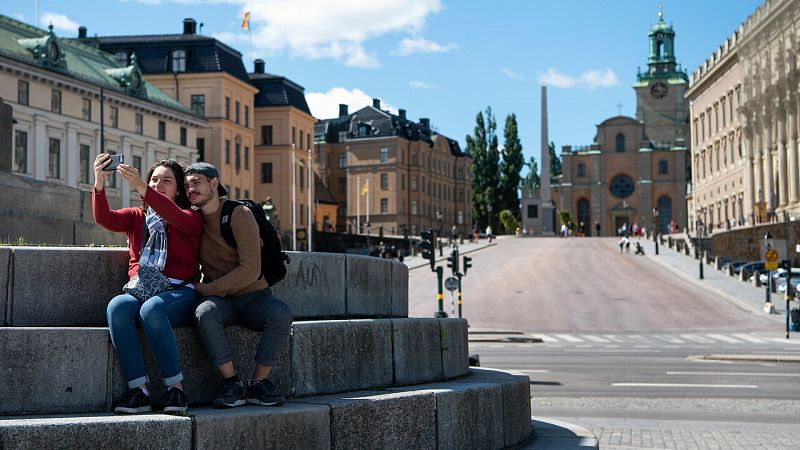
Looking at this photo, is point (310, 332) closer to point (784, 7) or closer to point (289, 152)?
point (784, 7)

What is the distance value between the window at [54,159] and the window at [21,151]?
191 cm

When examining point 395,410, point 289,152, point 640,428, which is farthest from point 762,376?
point 289,152

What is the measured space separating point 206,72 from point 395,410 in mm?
63535

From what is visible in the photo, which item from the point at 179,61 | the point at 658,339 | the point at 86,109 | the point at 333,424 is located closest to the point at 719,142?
the point at 179,61

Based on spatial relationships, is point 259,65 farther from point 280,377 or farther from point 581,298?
point 280,377

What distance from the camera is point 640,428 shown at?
11.5 meters

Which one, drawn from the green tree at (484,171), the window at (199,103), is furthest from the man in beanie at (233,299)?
the green tree at (484,171)

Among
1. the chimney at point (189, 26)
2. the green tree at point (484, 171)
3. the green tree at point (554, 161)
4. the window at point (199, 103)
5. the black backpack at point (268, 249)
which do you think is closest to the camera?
the black backpack at point (268, 249)

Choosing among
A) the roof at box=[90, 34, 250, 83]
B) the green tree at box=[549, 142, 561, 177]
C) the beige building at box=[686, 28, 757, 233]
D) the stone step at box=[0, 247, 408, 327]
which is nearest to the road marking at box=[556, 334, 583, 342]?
the stone step at box=[0, 247, 408, 327]

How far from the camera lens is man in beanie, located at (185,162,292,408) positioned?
20.8 feet

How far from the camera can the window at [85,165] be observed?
165 feet

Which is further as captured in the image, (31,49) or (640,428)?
(31,49)

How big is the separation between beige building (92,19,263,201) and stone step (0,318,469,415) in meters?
61.2

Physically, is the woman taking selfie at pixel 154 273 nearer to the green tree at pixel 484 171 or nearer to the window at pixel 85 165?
the window at pixel 85 165
